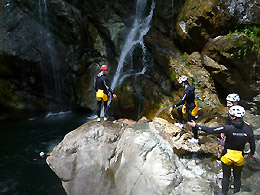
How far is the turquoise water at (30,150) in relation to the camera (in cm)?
733

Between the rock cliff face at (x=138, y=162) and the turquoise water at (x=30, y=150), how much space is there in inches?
98.8

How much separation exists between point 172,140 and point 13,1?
13.8m

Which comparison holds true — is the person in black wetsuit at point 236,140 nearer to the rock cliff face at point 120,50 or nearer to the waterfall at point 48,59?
the rock cliff face at point 120,50

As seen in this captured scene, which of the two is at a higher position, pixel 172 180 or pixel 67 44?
pixel 67 44

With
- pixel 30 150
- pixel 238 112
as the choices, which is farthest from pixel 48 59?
pixel 238 112

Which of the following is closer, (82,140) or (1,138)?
(82,140)

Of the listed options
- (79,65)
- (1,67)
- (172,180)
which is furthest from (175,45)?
(1,67)

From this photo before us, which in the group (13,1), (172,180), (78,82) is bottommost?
(172,180)

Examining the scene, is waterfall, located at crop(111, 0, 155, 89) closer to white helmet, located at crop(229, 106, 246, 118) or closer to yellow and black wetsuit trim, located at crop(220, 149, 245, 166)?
white helmet, located at crop(229, 106, 246, 118)

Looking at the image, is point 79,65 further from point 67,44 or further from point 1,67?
point 1,67

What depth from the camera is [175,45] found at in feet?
40.0

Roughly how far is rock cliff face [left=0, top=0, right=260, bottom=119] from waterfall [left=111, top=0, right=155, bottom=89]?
14.0 inches

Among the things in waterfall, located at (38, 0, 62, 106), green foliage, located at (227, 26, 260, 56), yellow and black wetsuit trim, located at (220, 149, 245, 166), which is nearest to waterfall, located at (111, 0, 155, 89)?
waterfall, located at (38, 0, 62, 106)

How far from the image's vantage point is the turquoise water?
7332 millimetres
